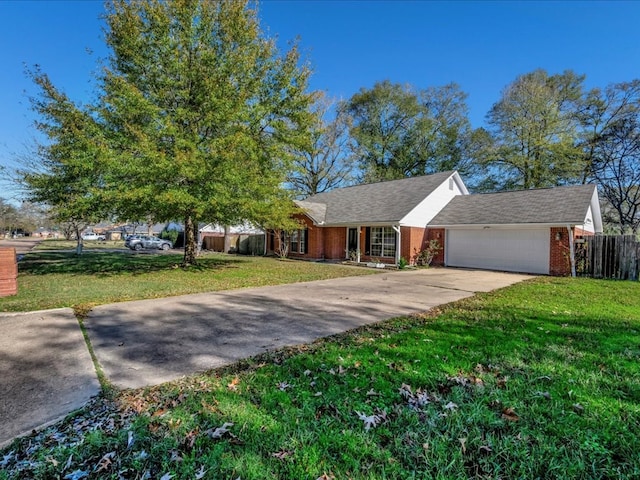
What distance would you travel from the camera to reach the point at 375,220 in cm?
1784

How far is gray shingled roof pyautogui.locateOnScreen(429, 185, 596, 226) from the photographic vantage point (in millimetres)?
13945

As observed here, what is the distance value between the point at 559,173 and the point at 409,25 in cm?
1922

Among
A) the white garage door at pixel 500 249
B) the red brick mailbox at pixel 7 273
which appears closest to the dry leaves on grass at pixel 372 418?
the red brick mailbox at pixel 7 273

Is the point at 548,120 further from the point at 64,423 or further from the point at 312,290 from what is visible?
the point at 64,423

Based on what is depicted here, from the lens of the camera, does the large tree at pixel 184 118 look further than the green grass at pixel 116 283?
Yes

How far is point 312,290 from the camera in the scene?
9.59 m

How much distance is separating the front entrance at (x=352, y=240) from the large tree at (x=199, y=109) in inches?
282

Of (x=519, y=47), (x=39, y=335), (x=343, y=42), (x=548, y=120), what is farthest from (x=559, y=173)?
(x=39, y=335)

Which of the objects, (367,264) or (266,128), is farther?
(367,264)

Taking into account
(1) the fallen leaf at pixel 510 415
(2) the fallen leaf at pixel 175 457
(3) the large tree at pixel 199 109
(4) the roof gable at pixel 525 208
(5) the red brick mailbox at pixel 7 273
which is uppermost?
(3) the large tree at pixel 199 109

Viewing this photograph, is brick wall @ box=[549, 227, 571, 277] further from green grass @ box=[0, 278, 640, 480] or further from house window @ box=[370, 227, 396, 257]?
green grass @ box=[0, 278, 640, 480]

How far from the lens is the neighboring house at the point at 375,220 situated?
1758cm

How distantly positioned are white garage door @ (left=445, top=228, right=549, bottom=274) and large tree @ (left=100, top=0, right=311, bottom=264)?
981cm

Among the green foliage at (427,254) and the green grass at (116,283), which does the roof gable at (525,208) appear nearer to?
the green foliage at (427,254)
